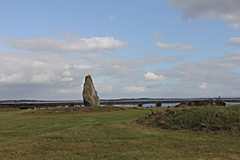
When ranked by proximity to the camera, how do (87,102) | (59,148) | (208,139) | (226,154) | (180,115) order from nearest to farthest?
(226,154)
(59,148)
(208,139)
(180,115)
(87,102)

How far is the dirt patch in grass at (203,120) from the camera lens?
449 inches

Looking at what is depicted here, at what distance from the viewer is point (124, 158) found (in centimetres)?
682

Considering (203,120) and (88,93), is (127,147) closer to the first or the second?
(203,120)

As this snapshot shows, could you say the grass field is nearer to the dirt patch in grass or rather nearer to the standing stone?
the dirt patch in grass

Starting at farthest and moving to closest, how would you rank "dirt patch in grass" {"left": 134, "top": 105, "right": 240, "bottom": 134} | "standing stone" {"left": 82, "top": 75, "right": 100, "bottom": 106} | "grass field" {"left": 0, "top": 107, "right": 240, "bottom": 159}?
"standing stone" {"left": 82, "top": 75, "right": 100, "bottom": 106} < "dirt patch in grass" {"left": 134, "top": 105, "right": 240, "bottom": 134} < "grass field" {"left": 0, "top": 107, "right": 240, "bottom": 159}

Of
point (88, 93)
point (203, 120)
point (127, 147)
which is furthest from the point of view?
point (88, 93)

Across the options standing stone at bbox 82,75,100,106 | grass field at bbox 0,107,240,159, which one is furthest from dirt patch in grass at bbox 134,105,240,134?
standing stone at bbox 82,75,100,106

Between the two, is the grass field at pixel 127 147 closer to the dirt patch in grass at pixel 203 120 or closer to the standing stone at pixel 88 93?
the dirt patch in grass at pixel 203 120

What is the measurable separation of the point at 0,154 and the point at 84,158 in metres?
3.10

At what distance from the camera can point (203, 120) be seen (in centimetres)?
1231

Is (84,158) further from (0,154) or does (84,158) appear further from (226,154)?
(226,154)

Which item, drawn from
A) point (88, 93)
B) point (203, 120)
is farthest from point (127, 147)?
point (88, 93)

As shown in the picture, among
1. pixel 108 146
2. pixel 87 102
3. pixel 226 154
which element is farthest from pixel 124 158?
pixel 87 102

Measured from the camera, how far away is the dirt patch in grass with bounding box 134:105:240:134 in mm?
11398
